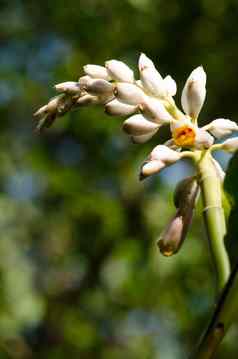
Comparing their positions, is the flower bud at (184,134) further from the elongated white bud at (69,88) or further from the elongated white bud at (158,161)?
the elongated white bud at (69,88)

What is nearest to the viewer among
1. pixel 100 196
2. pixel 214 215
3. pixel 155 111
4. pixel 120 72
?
pixel 214 215

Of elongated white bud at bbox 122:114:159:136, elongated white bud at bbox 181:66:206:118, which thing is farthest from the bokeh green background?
elongated white bud at bbox 122:114:159:136

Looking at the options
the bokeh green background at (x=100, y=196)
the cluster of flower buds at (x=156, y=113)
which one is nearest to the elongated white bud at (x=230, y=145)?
the cluster of flower buds at (x=156, y=113)

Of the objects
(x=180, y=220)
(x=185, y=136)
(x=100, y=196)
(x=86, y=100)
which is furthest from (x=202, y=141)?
(x=100, y=196)

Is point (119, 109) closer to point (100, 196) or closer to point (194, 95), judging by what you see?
point (194, 95)

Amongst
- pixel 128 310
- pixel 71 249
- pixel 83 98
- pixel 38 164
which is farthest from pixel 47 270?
pixel 83 98
